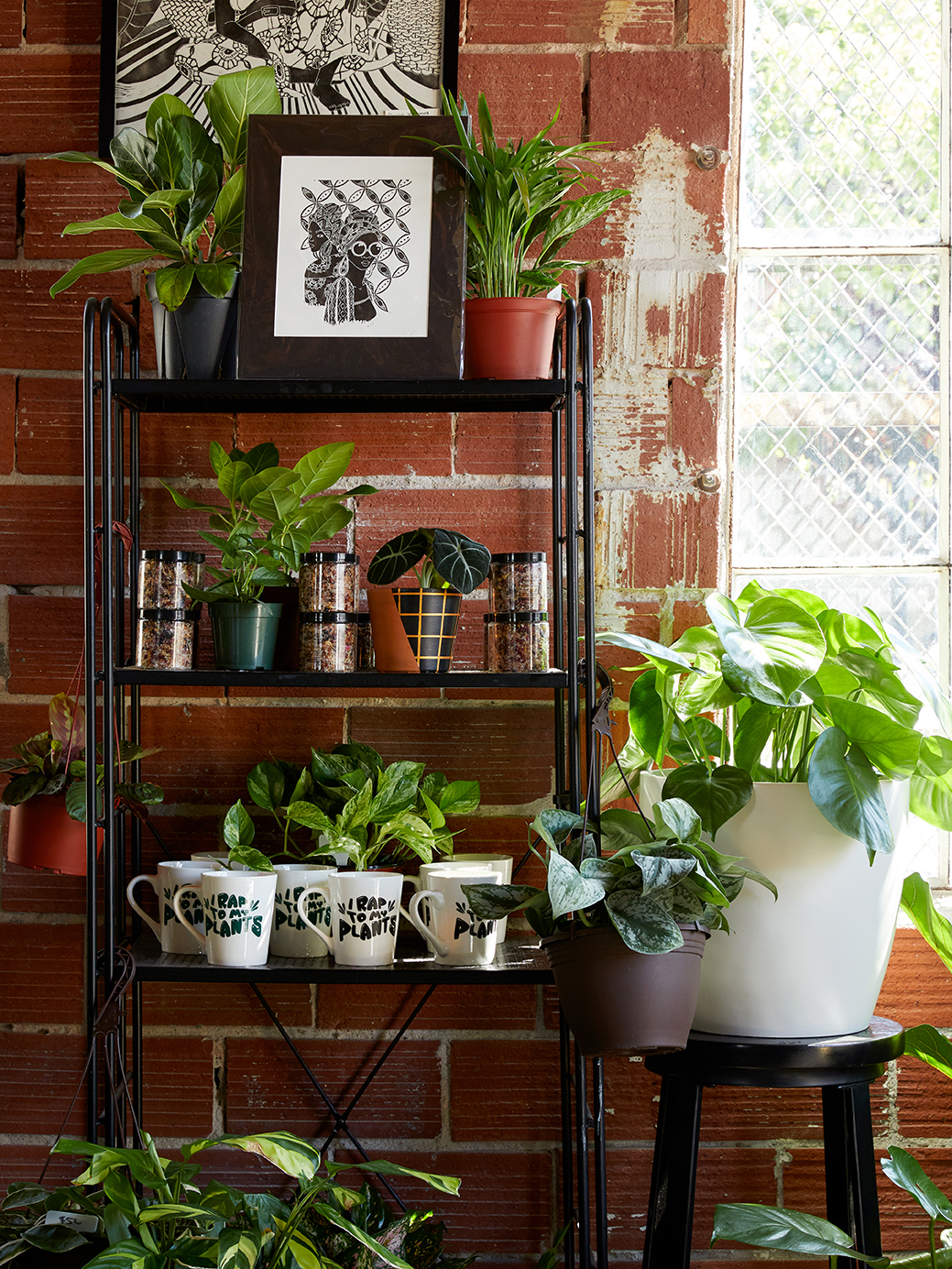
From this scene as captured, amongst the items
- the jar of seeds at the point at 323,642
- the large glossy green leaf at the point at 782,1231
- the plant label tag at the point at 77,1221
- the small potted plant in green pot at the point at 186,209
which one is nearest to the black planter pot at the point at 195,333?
the small potted plant in green pot at the point at 186,209

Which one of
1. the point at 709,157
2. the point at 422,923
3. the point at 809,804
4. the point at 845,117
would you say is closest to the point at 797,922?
the point at 809,804

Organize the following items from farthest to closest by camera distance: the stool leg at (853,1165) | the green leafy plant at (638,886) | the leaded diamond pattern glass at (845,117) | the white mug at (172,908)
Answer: the leaded diamond pattern glass at (845,117)
the white mug at (172,908)
the stool leg at (853,1165)
the green leafy plant at (638,886)

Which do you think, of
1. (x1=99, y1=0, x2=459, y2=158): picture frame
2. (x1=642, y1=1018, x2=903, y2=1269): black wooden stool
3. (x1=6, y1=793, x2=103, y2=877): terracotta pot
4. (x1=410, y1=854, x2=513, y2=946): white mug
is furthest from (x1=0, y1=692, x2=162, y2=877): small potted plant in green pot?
(x1=99, y1=0, x2=459, y2=158): picture frame

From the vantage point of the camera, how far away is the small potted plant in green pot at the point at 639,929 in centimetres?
98

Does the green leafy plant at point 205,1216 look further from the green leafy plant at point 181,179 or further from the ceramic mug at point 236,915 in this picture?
the green leafy plant at point 181,179

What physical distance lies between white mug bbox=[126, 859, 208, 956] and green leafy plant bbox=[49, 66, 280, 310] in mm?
653

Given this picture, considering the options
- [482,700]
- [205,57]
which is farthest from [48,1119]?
[205,57]

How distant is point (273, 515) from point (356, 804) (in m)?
0.36

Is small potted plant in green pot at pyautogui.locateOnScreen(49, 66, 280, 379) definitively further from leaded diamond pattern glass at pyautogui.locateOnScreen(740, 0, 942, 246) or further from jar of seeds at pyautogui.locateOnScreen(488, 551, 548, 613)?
leaded diamond pattern glass at pyautogui.locateOnScreen(740, 0, 942, 246)

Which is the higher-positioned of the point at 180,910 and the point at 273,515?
the point at 273,515

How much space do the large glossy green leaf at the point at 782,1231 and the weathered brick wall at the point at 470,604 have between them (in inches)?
14.5

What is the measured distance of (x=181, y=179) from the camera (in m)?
1.19

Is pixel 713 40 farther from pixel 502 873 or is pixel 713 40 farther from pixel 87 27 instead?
pixel 502 873

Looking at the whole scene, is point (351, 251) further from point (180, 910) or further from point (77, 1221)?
point (77, 1221)
